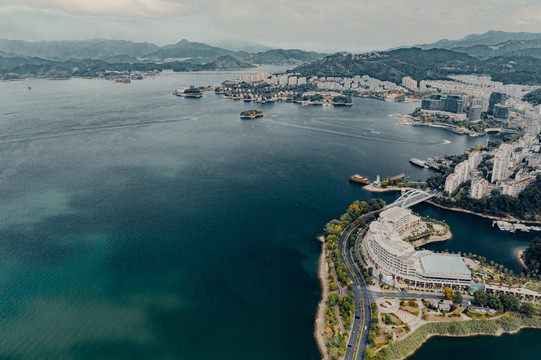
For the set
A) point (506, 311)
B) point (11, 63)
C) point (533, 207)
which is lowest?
point (506, 311)

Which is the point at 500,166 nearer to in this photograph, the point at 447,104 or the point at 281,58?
the point at 447,104

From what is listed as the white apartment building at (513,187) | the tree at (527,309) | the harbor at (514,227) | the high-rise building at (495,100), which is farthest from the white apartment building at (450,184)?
the high-rise building at (495,100)

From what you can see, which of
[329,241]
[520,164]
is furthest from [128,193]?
[520,164]

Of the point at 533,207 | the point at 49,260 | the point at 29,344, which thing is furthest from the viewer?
the point at 533,207

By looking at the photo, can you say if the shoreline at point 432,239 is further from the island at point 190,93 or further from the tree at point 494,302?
the island at point 190,93

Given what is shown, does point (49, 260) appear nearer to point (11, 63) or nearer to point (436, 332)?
point (436, 332)
